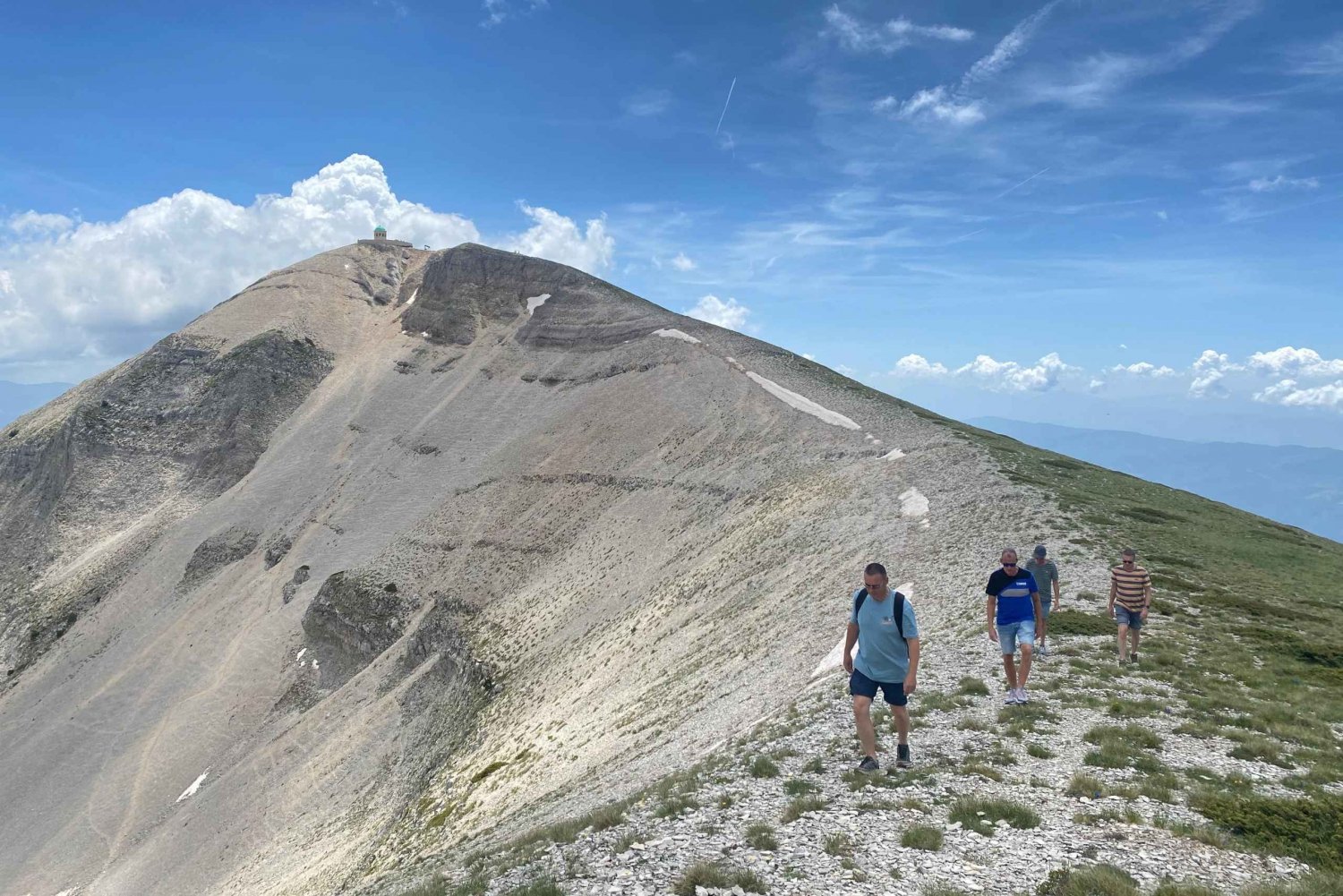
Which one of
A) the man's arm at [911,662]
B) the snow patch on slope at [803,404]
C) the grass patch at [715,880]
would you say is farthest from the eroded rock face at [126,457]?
the man's arm at [911,662]

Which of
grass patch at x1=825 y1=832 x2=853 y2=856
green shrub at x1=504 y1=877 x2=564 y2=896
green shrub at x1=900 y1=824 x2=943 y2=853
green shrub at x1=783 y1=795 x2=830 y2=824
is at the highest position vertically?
green shrub at x1=900 y1=824 x2=943 y2=853

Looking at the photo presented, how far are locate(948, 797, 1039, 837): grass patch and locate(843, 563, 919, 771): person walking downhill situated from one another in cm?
168

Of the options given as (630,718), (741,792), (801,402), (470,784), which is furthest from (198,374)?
(741,792)

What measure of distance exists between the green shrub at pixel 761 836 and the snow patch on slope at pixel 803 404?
1910 inches

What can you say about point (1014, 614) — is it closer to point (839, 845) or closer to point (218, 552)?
point (839, 845)

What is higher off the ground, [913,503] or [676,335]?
[676,335]

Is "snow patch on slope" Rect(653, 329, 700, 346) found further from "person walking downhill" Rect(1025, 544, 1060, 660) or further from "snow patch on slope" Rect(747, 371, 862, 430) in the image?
"person walking downhill" Rect(1025, 544, 1060, 660)

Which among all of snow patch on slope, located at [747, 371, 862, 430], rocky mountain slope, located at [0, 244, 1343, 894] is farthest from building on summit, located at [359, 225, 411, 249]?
snow patch on slope, located at [747, 371, 862, 430]

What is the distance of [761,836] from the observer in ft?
35.7

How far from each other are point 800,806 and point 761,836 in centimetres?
107

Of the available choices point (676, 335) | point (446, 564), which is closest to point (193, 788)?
point (446, 564)

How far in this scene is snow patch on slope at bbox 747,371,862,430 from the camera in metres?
59.5

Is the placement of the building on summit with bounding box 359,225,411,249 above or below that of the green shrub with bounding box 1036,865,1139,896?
above

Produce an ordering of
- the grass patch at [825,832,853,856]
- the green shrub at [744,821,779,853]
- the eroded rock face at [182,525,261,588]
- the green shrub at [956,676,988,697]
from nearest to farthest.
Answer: the grass patch at [825,832,853,856], the green shrub at [744,821,779,853], the green shrub at [956,676,988,697], the eroded rock face at [182,525,261,588]
